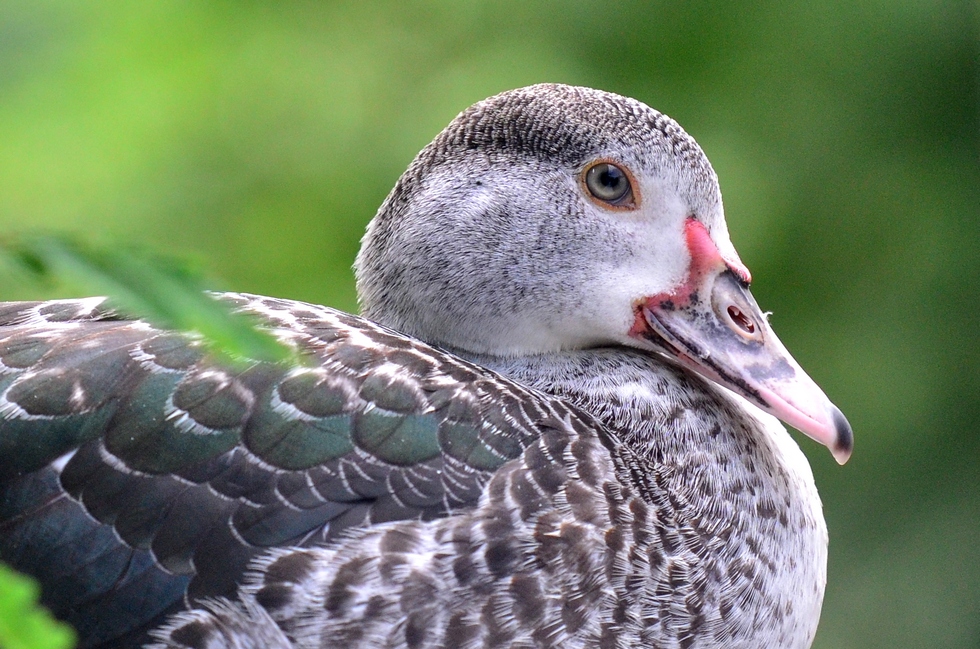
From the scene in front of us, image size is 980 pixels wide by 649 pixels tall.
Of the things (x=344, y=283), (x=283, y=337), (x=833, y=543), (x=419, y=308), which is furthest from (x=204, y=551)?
(x=833, y=543)

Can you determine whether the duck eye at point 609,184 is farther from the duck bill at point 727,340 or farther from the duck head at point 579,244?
the duck bill at point 727,340

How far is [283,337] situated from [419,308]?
32cm

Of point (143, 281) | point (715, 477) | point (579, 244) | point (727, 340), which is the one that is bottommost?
point (715, 477)

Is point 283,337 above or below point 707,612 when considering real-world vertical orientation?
above

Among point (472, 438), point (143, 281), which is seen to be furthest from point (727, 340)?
point (143, 281)

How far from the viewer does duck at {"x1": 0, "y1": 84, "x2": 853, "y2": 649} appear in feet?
4.14

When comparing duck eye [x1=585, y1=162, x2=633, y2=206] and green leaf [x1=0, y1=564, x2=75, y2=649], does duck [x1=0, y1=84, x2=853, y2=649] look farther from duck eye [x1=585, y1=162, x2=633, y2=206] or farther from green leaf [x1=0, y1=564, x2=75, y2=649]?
green leaf [x1=0, y1=564, x2=75, y2=649]

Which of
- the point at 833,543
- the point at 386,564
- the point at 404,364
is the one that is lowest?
the point at 833,543

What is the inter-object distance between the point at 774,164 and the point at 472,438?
8.04 ft

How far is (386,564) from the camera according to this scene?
1275 millimetres

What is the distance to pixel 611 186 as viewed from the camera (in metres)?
1.66

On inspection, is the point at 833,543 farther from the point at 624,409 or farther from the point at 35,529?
the point at 35,529

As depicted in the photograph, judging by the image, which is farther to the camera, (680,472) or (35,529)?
(680,472)

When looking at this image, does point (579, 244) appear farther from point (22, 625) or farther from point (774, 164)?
point (774, 164)
